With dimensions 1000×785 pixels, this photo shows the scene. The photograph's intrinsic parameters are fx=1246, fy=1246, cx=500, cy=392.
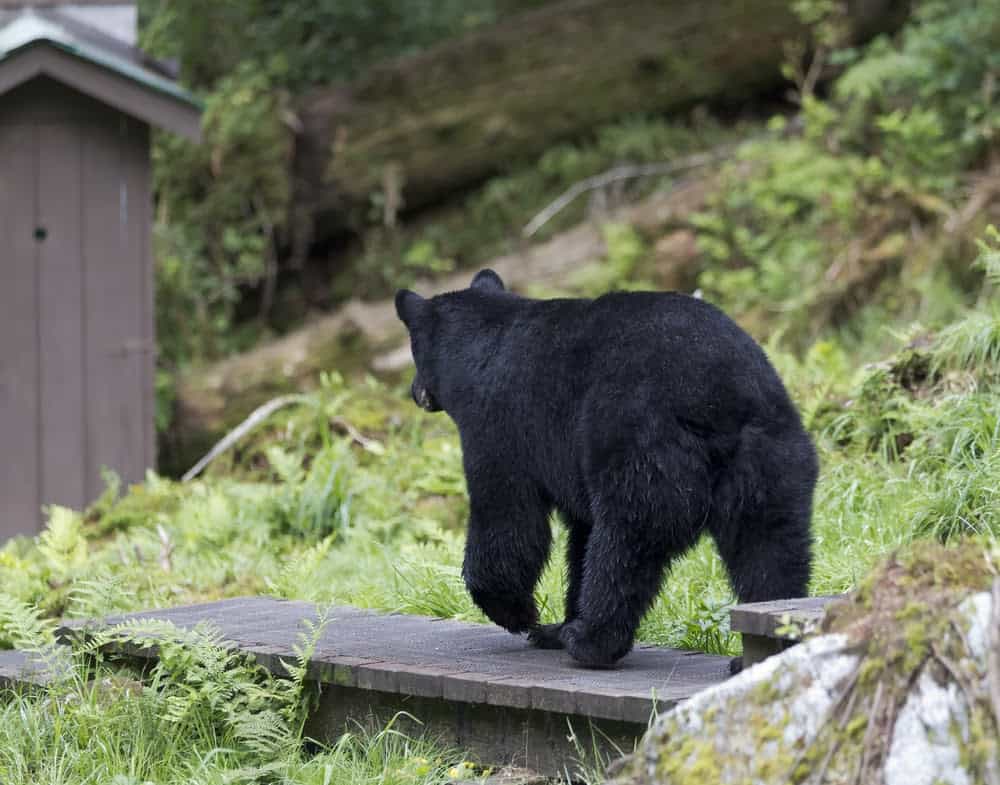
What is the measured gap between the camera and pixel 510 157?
14.0m

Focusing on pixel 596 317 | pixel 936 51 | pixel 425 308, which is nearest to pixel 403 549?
pixel 425 308

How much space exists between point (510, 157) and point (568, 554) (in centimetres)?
994

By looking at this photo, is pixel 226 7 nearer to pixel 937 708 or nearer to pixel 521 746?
pixel 521 746

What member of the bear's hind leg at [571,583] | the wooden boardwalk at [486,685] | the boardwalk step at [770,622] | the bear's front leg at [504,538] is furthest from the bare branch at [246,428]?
the boardwalk step at [770,622]

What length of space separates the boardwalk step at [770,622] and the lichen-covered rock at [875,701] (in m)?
0.15

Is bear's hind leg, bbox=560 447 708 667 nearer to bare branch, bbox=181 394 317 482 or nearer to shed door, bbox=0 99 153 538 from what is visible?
bare branch, bbox=181 394 317 482

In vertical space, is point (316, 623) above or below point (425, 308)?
below

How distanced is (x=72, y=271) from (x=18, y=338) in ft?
2.16

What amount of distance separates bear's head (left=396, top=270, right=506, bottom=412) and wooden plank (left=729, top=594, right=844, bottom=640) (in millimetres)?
→ 1565

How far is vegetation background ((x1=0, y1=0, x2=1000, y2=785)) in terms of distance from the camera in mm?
4477

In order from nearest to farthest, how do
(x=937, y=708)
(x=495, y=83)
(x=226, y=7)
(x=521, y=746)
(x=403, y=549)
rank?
(x=937, y=708), (x=521, y=746), (x=403, y=549), (x=495, y=83), (x=226, y=7)

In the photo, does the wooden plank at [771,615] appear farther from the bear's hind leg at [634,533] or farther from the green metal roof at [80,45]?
the green metal roof at [80,45]

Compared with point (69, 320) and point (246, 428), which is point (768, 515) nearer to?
point (246, 428)

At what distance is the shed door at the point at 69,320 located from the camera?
31.2 feet
